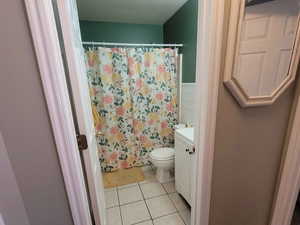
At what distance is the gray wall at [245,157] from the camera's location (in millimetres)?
910

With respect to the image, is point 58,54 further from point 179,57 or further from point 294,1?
point 179,57

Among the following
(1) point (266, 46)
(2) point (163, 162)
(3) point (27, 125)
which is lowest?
(2) point (163, 162)

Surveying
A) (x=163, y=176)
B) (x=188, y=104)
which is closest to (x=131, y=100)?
(x=188, y=104)

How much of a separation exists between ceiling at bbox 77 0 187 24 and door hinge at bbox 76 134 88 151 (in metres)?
2.01

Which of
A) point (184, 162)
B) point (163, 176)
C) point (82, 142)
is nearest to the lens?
point (82, 142)

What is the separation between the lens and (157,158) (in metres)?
1.99

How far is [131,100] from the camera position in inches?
89.4

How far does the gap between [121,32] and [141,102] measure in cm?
147

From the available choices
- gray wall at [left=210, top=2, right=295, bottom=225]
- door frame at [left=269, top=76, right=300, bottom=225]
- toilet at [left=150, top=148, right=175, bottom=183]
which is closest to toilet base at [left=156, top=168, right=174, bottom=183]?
toilet at [left=150, top=148, right=175, bottom=183]

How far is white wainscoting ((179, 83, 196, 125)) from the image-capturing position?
2111mm

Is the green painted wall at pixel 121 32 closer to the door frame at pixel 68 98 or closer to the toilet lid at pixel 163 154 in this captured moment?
the toilet lid at pixel 163 154

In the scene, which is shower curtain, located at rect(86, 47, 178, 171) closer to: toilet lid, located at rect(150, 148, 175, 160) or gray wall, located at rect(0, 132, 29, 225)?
toilet lid, located at rect(150, 148, 175, 160)

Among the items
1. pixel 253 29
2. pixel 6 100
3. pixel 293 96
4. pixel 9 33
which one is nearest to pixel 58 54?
pixel 9 33

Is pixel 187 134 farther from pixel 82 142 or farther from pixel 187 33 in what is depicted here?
pixel 187 33
